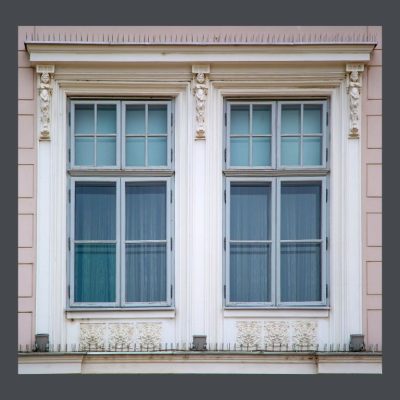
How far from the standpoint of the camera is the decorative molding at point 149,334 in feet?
44.7

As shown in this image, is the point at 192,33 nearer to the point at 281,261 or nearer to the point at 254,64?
the point at 254,64

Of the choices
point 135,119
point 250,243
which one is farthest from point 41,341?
point 135,119

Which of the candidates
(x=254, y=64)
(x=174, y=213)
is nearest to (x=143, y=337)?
(x=174, y=213)

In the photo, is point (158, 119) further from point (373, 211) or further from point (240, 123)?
point (373, 211)

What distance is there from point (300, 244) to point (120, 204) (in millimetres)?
2292

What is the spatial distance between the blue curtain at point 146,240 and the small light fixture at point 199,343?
707mm

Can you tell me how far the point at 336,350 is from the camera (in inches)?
536

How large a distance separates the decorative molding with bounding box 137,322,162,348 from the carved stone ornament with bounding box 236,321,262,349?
3.22 ft

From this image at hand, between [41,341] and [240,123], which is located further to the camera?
[240,123]

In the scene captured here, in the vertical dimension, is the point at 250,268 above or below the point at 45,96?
below

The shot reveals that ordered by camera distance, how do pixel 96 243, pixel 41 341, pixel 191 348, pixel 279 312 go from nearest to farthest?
pixel 41 341 < pixel 191 348 < pixel 279 312 < pixel 96 243

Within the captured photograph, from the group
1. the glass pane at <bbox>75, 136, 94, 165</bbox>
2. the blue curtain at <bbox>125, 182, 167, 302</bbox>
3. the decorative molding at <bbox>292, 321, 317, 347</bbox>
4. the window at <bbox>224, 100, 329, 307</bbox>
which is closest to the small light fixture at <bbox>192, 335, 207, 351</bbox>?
the window at <bbox>224, 100, 329, 307</bbox>

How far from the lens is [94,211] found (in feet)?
45.3

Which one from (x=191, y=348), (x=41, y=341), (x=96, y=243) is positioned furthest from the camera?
(x=96, y=243)
